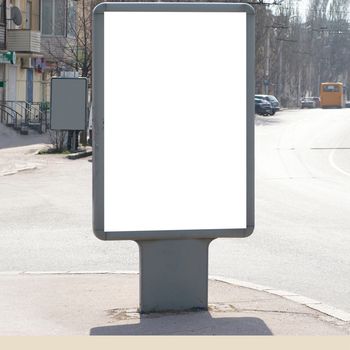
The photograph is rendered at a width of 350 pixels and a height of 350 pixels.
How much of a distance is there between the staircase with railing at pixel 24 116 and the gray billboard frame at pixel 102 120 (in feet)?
125

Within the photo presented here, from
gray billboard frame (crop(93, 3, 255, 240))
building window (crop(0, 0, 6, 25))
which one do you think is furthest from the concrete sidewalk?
building window (crop(0, 0, 6, 25))

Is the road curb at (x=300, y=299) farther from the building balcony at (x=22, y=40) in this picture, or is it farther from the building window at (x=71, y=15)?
the building window at (x=71, y=15)

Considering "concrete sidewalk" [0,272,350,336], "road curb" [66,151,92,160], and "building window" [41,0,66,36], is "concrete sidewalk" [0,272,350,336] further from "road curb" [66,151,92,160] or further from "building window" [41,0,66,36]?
"building window" [41,0,66,36]

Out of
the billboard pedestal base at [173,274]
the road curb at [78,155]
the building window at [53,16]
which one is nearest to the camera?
the billboard pedestal base at [173,274]

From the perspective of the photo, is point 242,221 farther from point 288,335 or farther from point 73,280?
point 73,280

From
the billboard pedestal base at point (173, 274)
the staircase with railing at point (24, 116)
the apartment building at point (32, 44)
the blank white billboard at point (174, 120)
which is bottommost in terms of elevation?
the billboard pedestal base at point (173, 274)

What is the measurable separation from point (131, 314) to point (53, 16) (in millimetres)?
49141

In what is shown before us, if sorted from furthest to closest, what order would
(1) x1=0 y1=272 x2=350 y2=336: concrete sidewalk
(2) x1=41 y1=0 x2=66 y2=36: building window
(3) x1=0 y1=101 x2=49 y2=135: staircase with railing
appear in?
(2) x1=41 y1=0 x2=66 y2=36: building window, (3) x1=0 y1=101 x2=49 y2=135: staircase with railing, (1) x1=0 y1=272 x2=350 y2=336: concrete sidewalk

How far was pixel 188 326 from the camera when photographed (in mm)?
7625

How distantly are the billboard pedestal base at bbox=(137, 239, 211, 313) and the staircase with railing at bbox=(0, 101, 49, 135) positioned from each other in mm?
37813

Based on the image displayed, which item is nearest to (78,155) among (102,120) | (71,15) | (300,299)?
(300,299)

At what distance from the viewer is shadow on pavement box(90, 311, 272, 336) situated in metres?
7.45

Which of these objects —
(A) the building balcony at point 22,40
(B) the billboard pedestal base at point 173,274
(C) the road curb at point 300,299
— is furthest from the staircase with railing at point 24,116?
(B) the billboard pedestal base at point 173,274

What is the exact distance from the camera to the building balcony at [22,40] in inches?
1999
